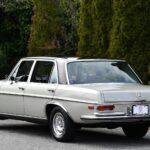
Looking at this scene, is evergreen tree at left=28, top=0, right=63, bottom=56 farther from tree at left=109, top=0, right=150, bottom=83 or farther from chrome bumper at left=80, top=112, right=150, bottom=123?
chrome bumper at left=80, top=112, right=150, bottom=123

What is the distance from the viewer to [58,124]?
12.2m

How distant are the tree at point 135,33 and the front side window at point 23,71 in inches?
218

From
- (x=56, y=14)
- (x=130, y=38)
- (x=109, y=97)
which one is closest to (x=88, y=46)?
(x=130, y=38)

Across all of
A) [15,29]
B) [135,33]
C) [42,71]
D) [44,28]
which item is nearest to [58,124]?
[42,71]

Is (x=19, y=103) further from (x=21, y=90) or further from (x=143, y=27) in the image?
(x=143, y=27)

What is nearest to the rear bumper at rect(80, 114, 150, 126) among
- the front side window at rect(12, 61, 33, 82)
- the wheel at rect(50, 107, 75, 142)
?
the wheel at rect(50, 107, 75, 142)

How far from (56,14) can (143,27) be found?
801 cm

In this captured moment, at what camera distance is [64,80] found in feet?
40.5

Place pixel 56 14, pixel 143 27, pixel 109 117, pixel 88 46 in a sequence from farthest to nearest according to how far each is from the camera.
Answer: pixel 56 14 → pixel 88 46 → pixel 143 27 → pixel 109 117

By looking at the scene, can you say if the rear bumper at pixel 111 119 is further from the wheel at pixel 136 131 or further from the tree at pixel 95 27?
the tree at pixel 95 27

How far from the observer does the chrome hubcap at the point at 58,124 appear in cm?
1212

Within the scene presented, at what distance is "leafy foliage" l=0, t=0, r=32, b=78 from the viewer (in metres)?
30.1

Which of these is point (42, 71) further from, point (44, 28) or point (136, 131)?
point (44, 28)

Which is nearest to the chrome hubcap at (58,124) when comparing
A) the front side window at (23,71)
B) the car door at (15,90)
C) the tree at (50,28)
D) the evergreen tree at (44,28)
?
the car door at (15,90)
